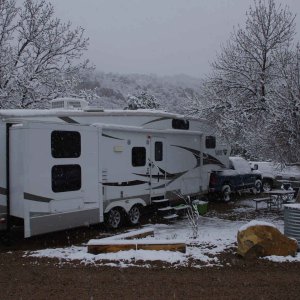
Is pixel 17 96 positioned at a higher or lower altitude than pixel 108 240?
higher

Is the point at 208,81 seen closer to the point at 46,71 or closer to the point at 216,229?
the point at 216,229

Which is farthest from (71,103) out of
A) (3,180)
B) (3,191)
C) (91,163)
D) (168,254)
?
(168,254)

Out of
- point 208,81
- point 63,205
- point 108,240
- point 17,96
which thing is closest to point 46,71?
point 17,96

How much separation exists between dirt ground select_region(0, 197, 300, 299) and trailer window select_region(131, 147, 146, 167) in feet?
15.1

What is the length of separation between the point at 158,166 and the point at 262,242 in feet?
18.0

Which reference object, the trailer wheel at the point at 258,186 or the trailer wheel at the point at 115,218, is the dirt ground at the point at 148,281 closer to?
the trailer wheel at the point at 115,218

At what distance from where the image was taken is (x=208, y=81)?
15.6 metres

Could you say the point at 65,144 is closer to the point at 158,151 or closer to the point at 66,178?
the point at 66,178

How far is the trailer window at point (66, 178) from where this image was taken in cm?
939

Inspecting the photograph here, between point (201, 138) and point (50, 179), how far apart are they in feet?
23.5

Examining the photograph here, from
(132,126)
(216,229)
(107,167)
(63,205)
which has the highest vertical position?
(132,126)

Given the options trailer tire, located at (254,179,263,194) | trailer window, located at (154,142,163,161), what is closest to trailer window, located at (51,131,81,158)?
trailer window, located at (154,142,163,161)

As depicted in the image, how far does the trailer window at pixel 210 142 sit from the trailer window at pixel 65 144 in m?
6.69

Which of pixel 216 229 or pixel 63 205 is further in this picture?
pixel 216 229
